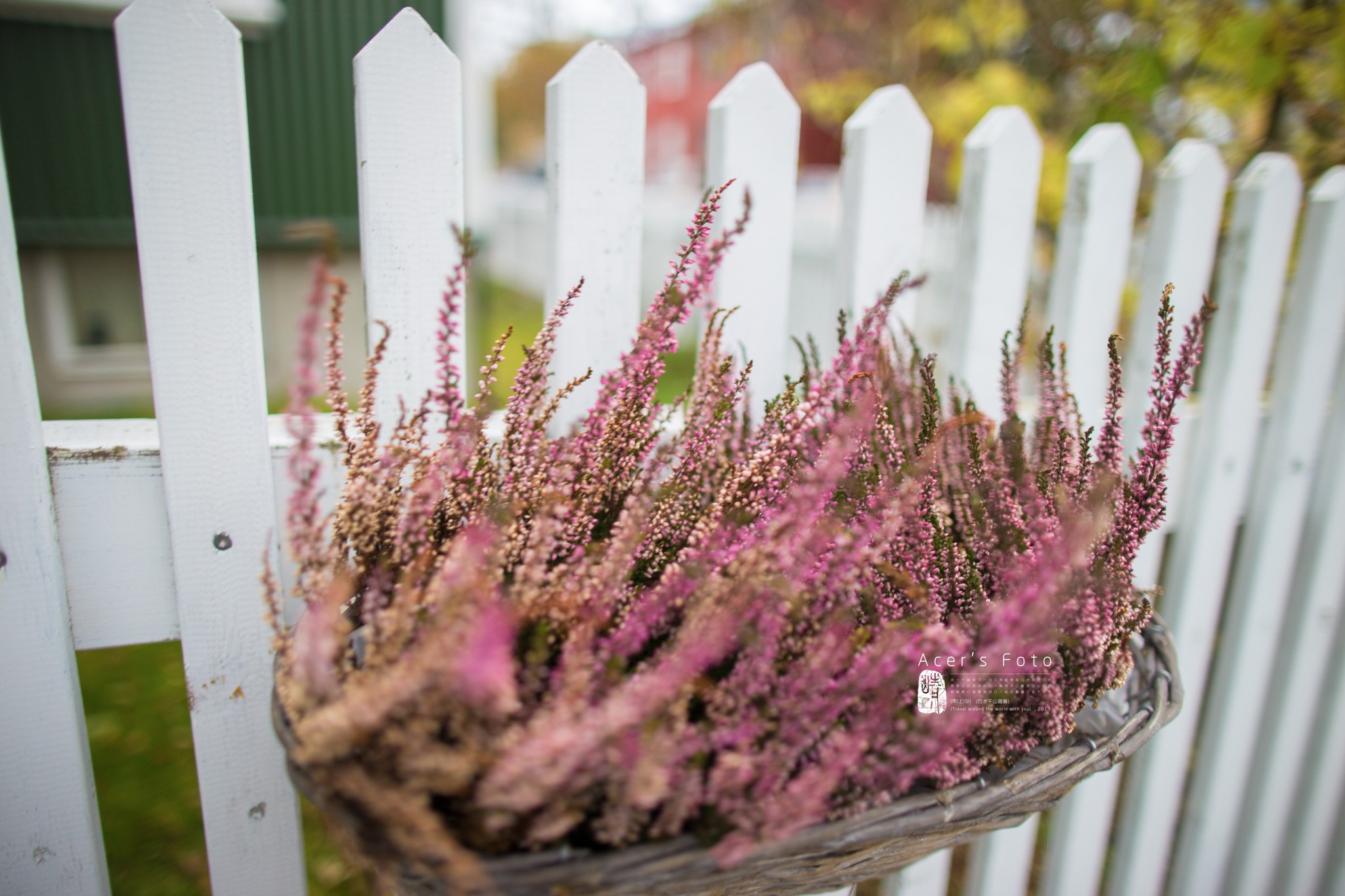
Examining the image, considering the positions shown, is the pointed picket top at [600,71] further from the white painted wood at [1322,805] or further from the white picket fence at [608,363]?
the white painted wood at [1322,805]

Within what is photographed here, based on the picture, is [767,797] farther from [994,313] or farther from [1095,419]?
[1095,419]

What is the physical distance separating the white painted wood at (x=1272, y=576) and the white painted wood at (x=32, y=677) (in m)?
2.26

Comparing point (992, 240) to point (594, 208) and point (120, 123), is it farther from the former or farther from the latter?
point (120, 123)

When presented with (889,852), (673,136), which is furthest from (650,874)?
(673,136)

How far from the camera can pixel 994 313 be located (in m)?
1.57

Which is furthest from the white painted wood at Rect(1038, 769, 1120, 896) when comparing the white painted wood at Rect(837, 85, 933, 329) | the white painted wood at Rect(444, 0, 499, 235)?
the white painted wood at Rect(444, 0, 499, 235)

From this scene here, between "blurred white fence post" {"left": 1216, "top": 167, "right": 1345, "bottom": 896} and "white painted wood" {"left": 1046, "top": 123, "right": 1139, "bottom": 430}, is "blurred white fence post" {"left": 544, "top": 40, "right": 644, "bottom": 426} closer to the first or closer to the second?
"white painted wood" {"left": 1046, "top": 123, "right": 1139, "bottom": 430}

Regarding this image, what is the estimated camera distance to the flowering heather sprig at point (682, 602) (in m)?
0.66

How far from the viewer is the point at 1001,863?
5.56ft

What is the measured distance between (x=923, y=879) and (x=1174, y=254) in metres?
1.33

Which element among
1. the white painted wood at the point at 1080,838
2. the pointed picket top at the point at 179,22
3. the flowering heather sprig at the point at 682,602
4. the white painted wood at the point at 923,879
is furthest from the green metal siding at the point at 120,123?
the white painted wood at the point at 1080,838

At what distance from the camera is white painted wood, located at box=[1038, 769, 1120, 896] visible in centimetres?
174

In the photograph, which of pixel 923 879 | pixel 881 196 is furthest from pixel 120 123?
pixel 923 879

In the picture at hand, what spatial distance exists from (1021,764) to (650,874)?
445 millimetres
